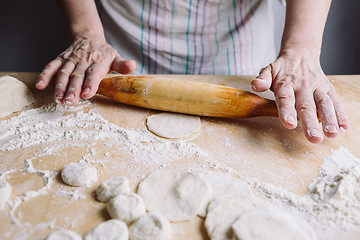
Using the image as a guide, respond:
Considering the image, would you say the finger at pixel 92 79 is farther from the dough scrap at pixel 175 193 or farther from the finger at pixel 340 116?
the finger at pixel 340 116

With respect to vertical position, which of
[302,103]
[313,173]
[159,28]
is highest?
[159,28]

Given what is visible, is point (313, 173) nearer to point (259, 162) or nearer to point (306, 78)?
point (259, 162)

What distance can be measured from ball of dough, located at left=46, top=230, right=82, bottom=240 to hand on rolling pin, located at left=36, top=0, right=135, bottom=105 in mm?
628

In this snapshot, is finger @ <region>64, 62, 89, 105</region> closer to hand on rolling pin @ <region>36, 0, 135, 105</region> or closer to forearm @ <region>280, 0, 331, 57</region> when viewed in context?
hand on rolling pin @ <region>36, 0, 135, 105</region>

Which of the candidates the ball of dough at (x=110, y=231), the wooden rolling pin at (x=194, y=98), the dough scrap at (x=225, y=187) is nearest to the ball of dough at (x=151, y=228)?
the ball of dough at (x=110, y=231)

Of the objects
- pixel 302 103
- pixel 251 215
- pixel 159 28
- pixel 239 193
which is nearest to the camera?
pixel 251 215

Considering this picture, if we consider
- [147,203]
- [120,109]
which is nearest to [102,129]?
[120,109]

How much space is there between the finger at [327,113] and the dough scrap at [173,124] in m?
0.48

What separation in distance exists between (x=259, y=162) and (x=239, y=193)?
183mm

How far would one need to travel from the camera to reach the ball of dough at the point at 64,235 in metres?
0.70

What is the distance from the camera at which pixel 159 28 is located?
174 cm

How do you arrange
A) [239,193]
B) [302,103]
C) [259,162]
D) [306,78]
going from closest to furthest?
1. [239,193]
2. [259,162]
3. [302,103]
4. [306,78]

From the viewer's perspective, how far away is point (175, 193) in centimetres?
85

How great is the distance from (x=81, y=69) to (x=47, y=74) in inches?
6.3
